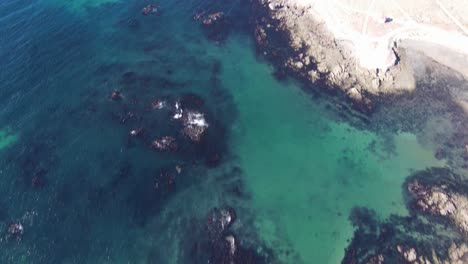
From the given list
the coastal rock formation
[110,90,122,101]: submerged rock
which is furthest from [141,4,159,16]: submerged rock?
the coastal rock formation

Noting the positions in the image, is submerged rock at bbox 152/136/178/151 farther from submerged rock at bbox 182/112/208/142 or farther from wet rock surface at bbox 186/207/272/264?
wet rock surface at bbox 186/207/272/264

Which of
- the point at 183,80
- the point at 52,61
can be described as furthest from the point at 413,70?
the point at 52,61

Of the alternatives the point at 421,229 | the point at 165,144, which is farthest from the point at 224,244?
the point at 421,229

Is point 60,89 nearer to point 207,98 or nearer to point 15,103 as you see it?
point 15,103

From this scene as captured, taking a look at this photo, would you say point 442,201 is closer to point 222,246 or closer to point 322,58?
point 222,246

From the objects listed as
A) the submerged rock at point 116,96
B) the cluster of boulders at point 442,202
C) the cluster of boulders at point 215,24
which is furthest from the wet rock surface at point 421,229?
the cluster of boulders at point 215,24
